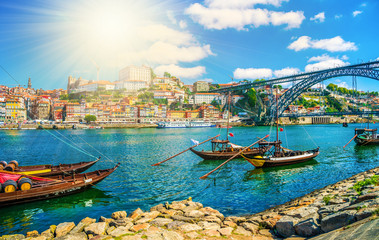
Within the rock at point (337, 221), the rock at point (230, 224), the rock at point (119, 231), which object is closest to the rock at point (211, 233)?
the rock at point (230, 224)

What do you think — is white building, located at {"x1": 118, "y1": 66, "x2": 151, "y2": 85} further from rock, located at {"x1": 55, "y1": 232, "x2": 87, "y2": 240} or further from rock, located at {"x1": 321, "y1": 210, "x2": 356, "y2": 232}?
rock, located at {"x1": 321, "y1": 210, "x2": 356, "y2": 232}

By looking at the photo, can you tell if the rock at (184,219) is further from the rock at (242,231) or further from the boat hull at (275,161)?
the boat hull at (275,161)

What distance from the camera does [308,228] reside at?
4488 millimetres

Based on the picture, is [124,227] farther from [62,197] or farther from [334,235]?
[62,197]

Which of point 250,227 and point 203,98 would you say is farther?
point 203,98

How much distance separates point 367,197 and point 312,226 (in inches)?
67.1

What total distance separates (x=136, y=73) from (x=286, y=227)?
126 metres

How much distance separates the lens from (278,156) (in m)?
16.7

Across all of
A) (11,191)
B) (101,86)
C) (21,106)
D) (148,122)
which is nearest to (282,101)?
(148,122)

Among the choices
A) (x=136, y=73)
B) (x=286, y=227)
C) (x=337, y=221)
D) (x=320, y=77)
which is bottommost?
(x=286, y=227)

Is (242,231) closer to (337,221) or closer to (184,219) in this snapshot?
(184,219)

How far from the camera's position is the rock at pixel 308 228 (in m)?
4.39

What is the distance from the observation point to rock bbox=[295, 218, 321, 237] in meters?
4.39

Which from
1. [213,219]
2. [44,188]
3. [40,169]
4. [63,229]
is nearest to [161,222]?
[213,219]
